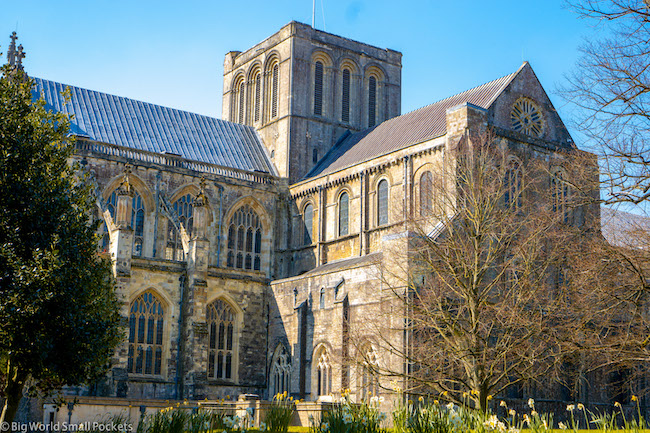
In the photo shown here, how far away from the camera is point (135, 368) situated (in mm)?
38469

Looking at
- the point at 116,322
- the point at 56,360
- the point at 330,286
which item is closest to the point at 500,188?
the point at 330,286

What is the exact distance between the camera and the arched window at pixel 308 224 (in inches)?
1811

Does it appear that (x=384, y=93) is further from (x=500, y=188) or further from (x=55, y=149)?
(x=55, y=149)

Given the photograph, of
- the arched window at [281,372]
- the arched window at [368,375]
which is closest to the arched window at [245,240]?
the arched window at [281,372]

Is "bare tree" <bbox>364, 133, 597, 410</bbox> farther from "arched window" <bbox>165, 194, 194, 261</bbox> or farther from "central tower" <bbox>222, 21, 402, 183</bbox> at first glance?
"central tower" <bbox>222, 21, 402, 183</bbox>

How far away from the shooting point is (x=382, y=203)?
137 feet

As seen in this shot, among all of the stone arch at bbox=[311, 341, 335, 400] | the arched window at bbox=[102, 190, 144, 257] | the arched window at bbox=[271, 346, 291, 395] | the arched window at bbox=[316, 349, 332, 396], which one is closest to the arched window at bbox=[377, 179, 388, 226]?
the stone arch at bbox=[311, 341, 335, 400]

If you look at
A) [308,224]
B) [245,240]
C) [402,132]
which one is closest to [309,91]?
[402,132]

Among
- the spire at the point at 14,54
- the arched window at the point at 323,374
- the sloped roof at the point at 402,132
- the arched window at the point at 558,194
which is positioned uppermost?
the spire at the point at 14,54

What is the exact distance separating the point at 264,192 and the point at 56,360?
28.1 meters

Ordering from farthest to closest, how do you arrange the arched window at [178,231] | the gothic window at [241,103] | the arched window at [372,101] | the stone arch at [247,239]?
the gothic window at [241,103]
the arched window at [372,101]
the stone arch at [247,239]
the arched window at [178,231]

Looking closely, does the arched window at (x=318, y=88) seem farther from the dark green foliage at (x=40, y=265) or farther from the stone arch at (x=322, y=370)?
the dark green foliage at (x=40, y=265)

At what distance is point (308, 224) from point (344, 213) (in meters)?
3.21

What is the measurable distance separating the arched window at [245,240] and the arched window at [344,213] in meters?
5.42
